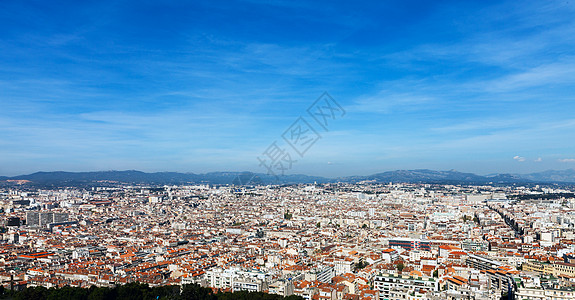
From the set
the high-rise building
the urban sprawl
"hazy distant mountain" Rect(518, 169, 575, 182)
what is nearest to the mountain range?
"hazy distant mountain" Rect(518, 169, 575, 182)

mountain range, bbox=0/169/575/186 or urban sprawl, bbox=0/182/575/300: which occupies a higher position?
mountain range, bbox=0/169/575/186

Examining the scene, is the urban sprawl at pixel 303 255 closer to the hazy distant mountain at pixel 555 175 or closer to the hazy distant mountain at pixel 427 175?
the hazy distant mountain at pixel 427 175

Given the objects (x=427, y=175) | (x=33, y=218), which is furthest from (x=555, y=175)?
(x=33, y=218)

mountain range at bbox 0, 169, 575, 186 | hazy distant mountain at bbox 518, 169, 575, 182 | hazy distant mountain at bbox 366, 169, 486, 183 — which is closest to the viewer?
mountain range at bbox 0, 169, 575, 186

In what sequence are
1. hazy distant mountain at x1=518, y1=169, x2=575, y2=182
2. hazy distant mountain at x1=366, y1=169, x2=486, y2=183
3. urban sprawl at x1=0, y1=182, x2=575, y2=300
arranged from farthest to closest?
1. hazy distant mountain at x1=518, y1=169, x2=575, y2=182
2. hazy distant mountain at x1=366, y1=169, x2=486, y2=183
3. urban sprawl at x1=0, y1=182, x2=575, y2=300

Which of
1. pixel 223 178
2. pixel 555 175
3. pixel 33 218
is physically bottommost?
pixel 33 218

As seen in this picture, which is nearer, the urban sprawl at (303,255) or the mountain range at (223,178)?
the urban sprawl at (303,255)

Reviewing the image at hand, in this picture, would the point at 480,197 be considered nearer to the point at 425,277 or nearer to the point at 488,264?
the point at 488,264

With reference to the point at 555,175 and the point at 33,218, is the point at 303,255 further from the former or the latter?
the point at 555,175

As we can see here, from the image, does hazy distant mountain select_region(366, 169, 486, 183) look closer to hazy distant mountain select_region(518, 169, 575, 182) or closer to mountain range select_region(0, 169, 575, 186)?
mountain range select_region(0, 169, 575, 186)

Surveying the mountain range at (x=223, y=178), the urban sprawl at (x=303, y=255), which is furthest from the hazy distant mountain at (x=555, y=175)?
the urban sprawl at (x=303, y=255)

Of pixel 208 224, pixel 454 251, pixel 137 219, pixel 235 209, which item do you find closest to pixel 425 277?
pixel 454 251
